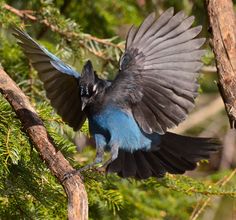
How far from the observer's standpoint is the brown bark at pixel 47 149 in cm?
227

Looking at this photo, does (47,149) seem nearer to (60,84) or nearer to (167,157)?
(60,84)

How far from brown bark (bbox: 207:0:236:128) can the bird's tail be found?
46cm

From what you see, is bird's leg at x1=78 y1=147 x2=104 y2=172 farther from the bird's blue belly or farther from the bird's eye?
the bird's eye

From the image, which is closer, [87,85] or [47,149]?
[47,149]

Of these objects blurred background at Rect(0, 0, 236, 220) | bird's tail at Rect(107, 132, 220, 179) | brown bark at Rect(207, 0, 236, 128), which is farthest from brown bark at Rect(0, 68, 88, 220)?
brown bark at Rect(207, 0, 236, 128)

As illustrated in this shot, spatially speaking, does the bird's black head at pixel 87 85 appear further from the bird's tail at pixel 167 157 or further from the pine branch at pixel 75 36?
the pine branch at pixel 75 36

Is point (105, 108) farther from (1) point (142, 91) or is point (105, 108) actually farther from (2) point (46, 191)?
(2) point (46, 191)

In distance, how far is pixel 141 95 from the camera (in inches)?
116

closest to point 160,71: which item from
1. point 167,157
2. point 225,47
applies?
point 225,47

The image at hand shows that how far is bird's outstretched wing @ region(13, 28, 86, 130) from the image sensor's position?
302 cm

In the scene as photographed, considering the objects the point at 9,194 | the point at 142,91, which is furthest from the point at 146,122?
the point at 9,194

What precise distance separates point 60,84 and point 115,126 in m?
0.31

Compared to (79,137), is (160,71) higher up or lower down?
higher up

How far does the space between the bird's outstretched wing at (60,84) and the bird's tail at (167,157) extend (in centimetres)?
28
